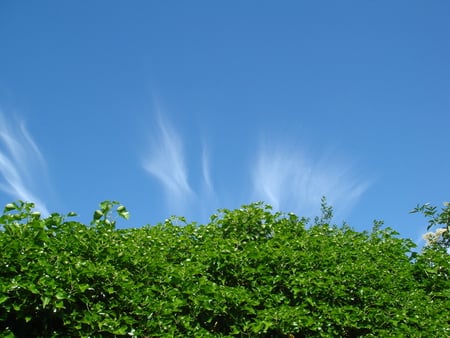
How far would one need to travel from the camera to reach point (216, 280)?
6.61 meters

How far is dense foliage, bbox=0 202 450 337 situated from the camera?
523cm

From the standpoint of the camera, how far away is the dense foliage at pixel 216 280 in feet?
17.2

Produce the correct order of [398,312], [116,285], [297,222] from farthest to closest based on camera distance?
[297,222], [398,312], [116,285]

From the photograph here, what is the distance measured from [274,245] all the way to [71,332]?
3.17 metres

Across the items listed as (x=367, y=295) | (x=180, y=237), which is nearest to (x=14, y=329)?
(x=180, y=237)

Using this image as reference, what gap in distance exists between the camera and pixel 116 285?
5605mm

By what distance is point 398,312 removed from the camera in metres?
6.87

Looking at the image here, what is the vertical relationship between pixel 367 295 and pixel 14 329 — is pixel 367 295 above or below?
above

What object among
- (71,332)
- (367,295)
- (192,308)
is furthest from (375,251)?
(71,332)

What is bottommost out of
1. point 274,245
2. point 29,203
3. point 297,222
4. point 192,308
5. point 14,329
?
point 14,329

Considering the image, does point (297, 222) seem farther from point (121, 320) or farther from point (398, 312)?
point (121, 320)

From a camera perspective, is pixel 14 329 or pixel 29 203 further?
pixel 29 203

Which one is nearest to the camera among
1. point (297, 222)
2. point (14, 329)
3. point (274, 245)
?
point (14, 329)

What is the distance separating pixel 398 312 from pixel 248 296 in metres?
2.10
